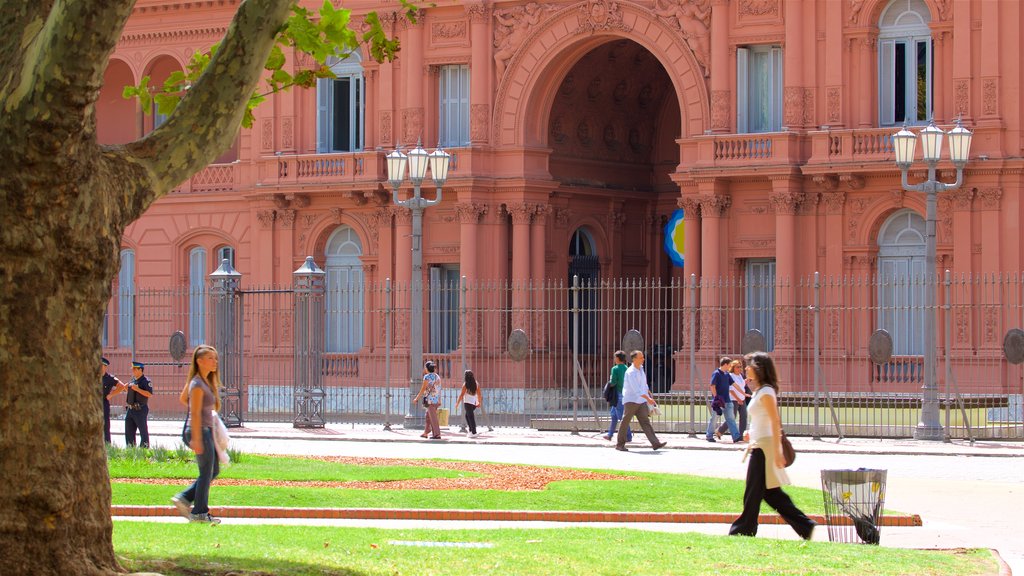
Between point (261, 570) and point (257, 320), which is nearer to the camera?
point (261, 570)

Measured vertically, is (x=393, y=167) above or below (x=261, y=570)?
above

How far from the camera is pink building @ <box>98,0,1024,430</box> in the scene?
3550 cm

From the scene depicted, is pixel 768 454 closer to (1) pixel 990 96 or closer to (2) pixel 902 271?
(1) pixel 990 96

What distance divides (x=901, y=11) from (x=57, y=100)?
1127 inches

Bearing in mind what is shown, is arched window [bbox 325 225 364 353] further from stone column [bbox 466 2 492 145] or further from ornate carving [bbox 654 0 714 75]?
ornate carving [bbox 654 0 714 75]

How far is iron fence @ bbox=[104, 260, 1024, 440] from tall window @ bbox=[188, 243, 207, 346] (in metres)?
0.13

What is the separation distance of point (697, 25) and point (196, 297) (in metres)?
14.8

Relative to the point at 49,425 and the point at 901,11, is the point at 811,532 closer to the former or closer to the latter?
the point at 49,425

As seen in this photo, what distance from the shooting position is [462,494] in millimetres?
18094

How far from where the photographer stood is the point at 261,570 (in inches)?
444

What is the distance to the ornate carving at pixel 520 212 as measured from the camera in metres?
40.4

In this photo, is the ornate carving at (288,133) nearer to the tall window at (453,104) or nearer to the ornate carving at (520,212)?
the tall window at (453,104)

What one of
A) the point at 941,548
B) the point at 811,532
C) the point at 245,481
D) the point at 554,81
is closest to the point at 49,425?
the point at 811,532

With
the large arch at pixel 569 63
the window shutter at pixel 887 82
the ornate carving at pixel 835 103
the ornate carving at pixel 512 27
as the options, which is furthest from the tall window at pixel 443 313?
the window shutter at pixel 887 82
